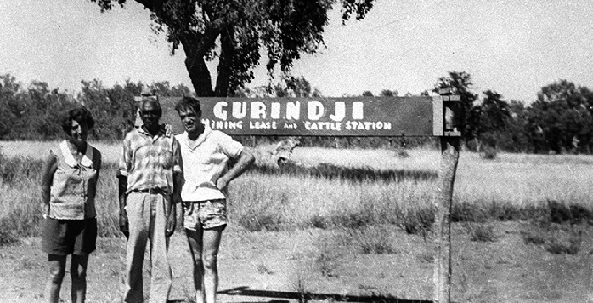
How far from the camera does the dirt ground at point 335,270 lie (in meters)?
6.64

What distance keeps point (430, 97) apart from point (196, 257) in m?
2.50

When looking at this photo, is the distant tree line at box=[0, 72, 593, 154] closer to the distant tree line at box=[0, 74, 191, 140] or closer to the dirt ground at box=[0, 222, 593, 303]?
the distant tree line at box=[0, 74, 191, 140]

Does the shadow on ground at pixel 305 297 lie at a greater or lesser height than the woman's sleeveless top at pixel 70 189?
lesser

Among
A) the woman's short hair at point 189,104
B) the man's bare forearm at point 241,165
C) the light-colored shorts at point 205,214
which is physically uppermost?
the woman's short hair at point 189,104

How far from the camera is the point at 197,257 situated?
203 inches

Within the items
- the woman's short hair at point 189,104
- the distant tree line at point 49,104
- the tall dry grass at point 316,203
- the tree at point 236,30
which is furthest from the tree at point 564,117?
the woman's short hair at point 189,104

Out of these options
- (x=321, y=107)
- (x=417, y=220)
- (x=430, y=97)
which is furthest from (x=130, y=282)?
(x=417, y=220)

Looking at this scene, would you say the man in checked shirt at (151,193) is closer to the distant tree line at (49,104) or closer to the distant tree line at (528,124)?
the distant tree line at (49,104)

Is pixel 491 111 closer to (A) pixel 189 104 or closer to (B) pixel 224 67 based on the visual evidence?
(B) pixel 224 67

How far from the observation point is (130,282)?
16.5 feet

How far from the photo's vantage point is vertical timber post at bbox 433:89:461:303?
5.65m

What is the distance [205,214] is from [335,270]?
3.15 meters

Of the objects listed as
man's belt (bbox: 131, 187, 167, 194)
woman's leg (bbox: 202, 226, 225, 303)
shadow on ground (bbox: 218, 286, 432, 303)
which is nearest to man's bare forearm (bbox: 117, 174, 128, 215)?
man's belt (bbox: 131, 187, 167, 194)

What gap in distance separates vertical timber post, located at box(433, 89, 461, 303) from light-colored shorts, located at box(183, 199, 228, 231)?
1.96 metres
